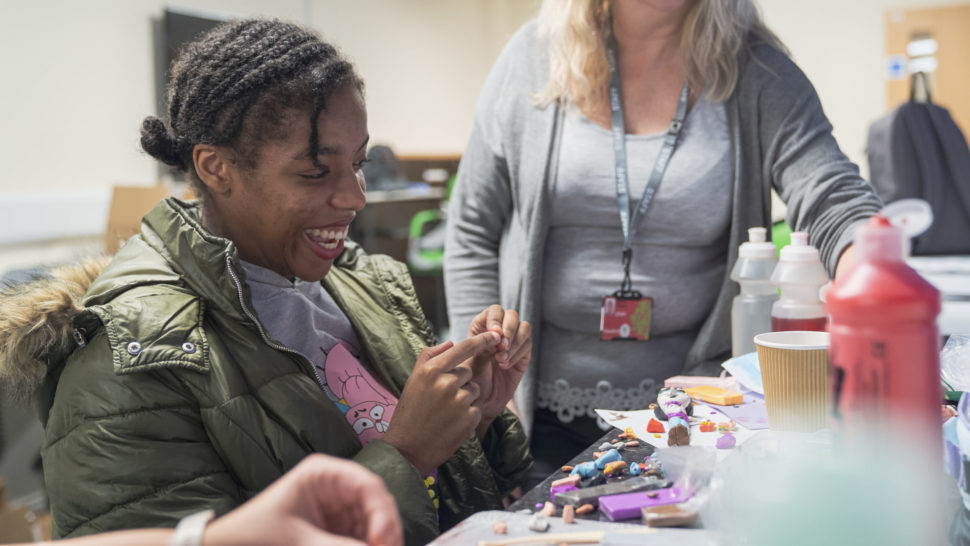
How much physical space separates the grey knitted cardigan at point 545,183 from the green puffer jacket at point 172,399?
696 millimetres

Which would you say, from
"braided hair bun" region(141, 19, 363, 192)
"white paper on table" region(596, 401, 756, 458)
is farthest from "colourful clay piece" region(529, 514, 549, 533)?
"braided hair bun" region(141, 19, 363, 192)

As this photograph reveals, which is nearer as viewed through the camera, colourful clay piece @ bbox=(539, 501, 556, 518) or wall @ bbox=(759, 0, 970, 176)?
colourful clay piece @ bbox=(539, 501, 556, 518)

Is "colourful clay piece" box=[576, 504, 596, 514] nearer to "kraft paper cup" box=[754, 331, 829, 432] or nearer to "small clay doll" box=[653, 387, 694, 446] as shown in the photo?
"small clay doll" box=[653, 387, 694, 446]

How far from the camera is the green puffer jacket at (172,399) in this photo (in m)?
0.85

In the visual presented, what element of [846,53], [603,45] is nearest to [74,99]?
[603,45]

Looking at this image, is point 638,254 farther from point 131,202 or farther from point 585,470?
point 131,202

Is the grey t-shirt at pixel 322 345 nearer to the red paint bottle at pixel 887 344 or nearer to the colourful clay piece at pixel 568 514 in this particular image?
the colourful clay piece at pixel 568 514

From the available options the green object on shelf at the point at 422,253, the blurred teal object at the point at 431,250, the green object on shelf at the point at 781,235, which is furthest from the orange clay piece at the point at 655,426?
the green object on shelf at the point at 422,253

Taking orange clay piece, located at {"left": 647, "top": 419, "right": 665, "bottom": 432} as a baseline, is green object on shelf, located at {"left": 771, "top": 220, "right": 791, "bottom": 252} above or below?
above

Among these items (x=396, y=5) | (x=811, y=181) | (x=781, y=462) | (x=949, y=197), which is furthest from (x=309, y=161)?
(x=396, y=5)

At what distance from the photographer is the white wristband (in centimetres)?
58

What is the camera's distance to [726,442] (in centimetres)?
96

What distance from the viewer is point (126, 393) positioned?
2.90ft

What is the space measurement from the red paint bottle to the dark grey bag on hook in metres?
2.64
